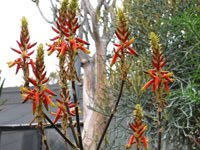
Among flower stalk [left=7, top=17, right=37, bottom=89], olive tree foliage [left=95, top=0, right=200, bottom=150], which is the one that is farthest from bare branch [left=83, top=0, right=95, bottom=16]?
flower stalk [left=7, top=17, right=37, bottom=89]

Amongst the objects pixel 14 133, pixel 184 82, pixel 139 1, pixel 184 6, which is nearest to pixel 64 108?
pixel 184 82

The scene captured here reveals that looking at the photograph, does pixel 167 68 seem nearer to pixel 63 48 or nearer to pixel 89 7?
pixel 63 48

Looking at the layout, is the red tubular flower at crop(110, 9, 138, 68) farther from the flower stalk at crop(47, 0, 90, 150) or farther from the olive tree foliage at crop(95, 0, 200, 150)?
the olive tree foliage at crop(95, 0, 200, 150)

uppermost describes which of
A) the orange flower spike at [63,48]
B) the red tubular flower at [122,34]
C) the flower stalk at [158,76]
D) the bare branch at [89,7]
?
the bare branch at [89,7]

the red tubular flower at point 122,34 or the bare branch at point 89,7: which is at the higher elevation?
the bare branch at point 89,7

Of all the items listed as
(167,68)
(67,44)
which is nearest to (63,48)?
(67,44)

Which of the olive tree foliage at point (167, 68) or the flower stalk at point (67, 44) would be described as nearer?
the flower stalk at point (67, 44)

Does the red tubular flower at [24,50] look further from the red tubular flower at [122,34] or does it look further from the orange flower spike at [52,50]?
the red tubular flower at [122,34]

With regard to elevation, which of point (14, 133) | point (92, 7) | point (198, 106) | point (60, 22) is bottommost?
point (14, 133)

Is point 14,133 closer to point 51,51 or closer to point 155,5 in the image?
point 155,5

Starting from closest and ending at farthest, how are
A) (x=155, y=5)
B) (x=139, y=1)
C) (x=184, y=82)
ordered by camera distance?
(x=184, y=82) < (x=155, y=5) < (x=139, y=1)

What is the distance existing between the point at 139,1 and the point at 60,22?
3.17 metres

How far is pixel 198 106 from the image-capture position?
2.67 m

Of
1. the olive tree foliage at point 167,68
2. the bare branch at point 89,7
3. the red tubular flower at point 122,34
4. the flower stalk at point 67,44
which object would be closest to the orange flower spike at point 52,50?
the flower stalk at point 67,44
